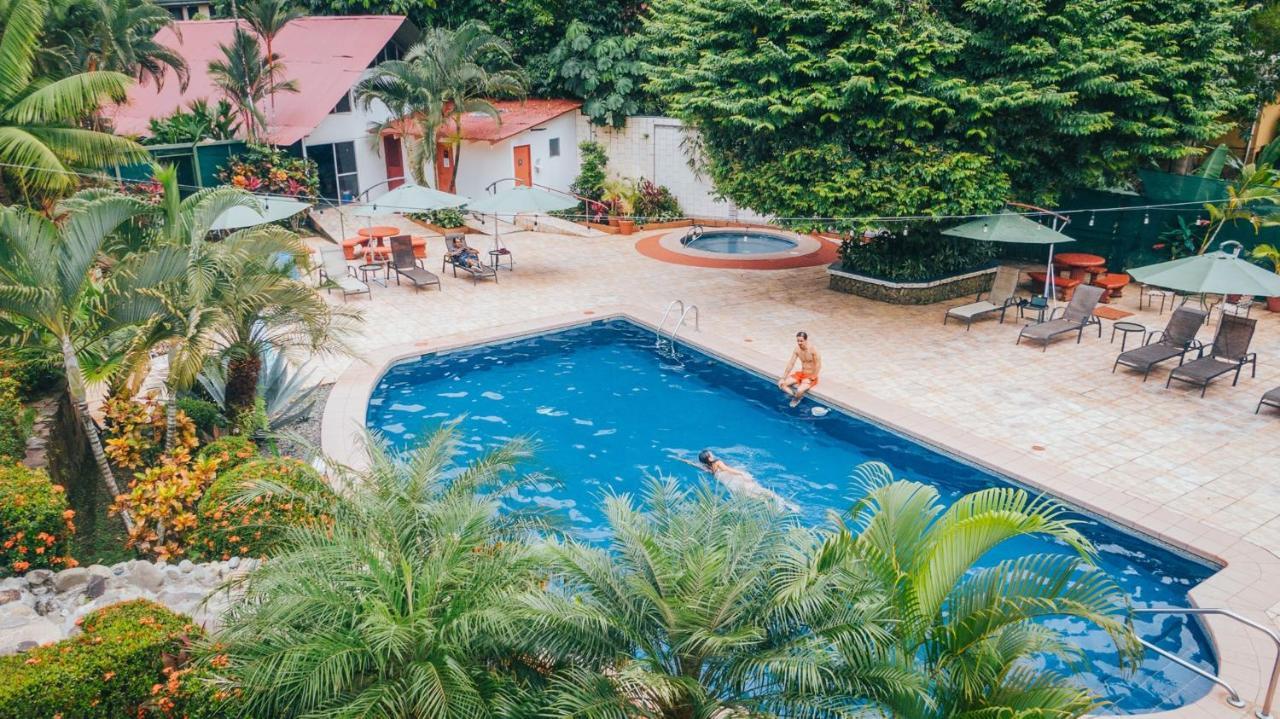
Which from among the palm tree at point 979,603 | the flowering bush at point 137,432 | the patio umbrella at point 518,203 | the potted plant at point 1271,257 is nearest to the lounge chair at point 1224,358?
the potted plant at point 1271,257

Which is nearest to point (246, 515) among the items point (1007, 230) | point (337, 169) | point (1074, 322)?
point (1007, 230)

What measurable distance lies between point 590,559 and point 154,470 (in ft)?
18.9

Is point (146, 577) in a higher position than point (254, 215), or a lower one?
lower

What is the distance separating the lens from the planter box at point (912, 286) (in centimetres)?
1884

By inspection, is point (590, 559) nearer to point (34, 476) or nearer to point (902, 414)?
point (34, 476)

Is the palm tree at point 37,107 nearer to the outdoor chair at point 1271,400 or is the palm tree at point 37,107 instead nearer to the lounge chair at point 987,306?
the lounge chair at point 987,306

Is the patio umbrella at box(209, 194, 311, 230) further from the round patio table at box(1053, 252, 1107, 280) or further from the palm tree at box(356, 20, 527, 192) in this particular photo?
the round patio table at box(1053, 252, 1107, 280)

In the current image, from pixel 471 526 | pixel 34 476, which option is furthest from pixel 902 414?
pixel 34 476

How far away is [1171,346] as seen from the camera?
14.8 meters

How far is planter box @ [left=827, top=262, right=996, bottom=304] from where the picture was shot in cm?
1884

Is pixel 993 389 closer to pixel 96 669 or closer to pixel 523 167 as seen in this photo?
pixel 96 669

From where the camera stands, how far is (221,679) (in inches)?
221

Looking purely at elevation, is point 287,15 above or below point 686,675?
above

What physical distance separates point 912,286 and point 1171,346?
5.27m
